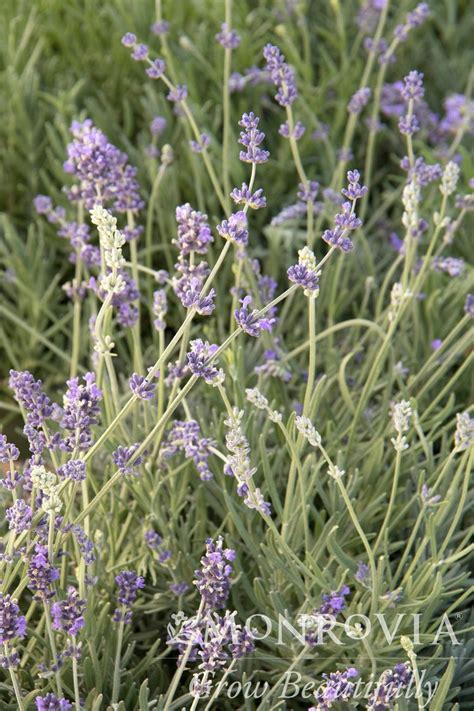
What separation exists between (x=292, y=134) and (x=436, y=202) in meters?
0.99

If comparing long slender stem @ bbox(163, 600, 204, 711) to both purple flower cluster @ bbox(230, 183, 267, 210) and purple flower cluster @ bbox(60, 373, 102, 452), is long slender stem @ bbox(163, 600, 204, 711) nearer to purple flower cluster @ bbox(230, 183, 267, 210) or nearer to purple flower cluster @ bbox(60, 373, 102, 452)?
purple flower cluster @ bbox(60, 373, 102, 452)

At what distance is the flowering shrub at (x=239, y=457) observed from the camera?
1.40m

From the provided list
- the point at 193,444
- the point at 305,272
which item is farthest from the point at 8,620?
the point at 305,272

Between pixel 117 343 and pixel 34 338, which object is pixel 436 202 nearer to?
pixel 117 343

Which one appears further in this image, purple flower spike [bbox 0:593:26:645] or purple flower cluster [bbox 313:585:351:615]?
purple flower cluster [bbox 313:585:351:615]

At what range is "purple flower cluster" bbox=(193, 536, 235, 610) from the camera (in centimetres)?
136

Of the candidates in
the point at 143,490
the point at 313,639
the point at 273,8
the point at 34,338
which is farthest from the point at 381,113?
the point at 313,639

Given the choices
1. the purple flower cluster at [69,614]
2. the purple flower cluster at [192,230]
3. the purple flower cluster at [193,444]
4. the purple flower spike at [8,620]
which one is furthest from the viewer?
the purple flower cluster at [193,444]

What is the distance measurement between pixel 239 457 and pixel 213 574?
0.59 feet

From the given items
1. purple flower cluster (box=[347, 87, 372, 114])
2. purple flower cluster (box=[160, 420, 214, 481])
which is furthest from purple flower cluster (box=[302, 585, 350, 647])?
purple flower cluster (box=[347, 87, 372, 114])

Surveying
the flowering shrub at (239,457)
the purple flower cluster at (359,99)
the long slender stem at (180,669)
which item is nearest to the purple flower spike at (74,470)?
the flowering shrub at (239,457)

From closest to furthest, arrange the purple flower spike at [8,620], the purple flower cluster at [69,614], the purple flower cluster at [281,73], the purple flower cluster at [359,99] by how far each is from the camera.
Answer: the purple flower spike at [8,620]
the purple flower cluster at [69,614]
the purple flower cluster at [281,73]
the purple flower cluster at [359,99]

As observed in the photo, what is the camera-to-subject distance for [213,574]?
4.50ft

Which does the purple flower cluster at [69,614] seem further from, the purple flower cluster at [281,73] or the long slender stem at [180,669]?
the purple flower cluster at [281,73]
